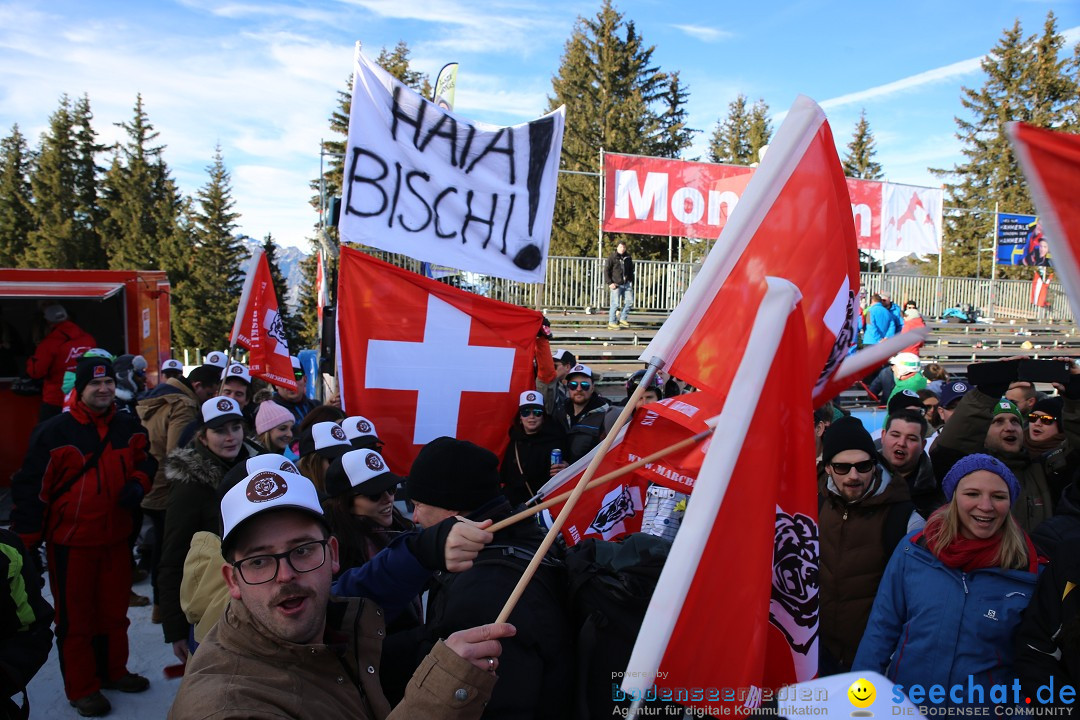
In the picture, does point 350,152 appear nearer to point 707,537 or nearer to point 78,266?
point 707,537

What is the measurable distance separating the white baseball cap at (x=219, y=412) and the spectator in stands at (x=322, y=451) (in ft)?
1.56

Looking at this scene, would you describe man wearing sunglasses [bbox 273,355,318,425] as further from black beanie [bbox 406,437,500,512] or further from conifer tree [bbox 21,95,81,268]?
conifer tree [bbox 21,95,81,268]

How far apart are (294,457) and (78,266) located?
3961 centimetres

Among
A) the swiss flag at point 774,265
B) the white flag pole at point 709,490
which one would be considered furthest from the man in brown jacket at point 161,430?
the white flag pole at point 709,490

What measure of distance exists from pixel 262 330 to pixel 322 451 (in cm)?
309

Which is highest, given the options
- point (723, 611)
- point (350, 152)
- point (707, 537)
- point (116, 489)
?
point (350, 152)

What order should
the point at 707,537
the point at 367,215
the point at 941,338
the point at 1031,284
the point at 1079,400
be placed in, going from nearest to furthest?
the point at 707,537 → the point at 1079,400 → the point at 367,215 → the point at 941,338 → the point at 1031,284

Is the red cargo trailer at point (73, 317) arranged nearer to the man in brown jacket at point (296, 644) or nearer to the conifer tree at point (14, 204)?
the man in brown jacket at point (296, 644)

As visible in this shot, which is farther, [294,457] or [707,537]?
[294,457]

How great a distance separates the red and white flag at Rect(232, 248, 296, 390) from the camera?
6098mm

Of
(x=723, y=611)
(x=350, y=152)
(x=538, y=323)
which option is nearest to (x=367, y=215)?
(x=350, y=152)

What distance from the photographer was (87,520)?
4367mm

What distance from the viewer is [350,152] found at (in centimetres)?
498

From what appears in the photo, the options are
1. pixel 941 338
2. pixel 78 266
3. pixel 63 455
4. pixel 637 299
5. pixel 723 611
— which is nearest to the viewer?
pixel 723 611
